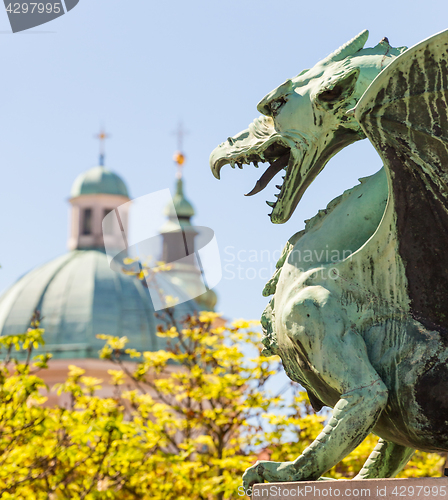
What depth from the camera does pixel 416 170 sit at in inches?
134

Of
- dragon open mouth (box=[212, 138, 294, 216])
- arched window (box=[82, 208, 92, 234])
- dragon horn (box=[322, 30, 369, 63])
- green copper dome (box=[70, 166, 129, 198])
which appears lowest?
dragon open mouth (box=[212, 138, 294, 216])

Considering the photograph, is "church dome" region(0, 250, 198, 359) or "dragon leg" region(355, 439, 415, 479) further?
"church dome" region(0, 250, 198, 359)

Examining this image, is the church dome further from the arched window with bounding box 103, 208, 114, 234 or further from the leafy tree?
the leafy tree

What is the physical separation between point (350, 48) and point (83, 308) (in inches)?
1356

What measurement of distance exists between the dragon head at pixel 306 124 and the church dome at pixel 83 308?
101 ft

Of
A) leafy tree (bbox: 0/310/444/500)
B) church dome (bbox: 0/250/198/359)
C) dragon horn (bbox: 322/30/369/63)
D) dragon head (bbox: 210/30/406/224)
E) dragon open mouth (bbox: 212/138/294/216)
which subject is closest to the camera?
dragon head (bbox: 210/30/406/224)

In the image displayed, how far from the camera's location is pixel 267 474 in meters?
3.47

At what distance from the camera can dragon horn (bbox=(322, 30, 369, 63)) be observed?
3.94 m

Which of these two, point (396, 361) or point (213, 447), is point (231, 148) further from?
point (213, 447)

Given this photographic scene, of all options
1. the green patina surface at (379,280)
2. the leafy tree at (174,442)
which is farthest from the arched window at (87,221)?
the green patina surface at (379,280)

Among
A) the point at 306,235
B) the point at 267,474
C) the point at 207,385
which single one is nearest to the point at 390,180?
the point at 306,235

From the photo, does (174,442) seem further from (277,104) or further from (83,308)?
(83,308)

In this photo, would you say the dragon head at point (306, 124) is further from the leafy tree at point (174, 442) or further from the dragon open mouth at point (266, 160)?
the leafy tree at point (174, 442)

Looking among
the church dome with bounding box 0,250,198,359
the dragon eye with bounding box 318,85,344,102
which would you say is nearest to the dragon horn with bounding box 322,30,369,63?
the dragon eye with bounding box 318,85,344,102
